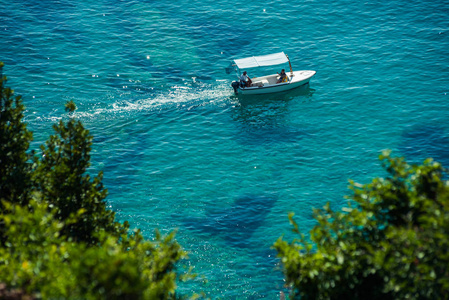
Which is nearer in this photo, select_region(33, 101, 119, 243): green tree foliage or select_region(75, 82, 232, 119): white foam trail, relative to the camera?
select_region(33, 101, 119, 243): green tree foliage

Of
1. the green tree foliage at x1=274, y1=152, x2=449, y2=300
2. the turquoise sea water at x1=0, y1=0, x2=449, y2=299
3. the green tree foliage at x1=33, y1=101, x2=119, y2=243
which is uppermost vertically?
the turquoise sea water at x1=0, y1=0, x2=449, y2=299

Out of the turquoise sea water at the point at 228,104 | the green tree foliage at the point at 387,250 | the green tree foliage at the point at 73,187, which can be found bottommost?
the green tree foliage at the point at 387,250

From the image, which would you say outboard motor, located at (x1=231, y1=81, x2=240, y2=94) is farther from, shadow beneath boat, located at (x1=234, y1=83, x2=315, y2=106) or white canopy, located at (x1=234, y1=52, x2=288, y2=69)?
white canopy, located at (x1=234, y1=52, x2=288, y2=69)

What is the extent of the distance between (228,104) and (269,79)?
4654mm

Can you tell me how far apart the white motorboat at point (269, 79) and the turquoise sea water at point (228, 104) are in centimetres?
99

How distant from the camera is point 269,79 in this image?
43812 mm

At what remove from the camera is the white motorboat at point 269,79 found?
42.1m

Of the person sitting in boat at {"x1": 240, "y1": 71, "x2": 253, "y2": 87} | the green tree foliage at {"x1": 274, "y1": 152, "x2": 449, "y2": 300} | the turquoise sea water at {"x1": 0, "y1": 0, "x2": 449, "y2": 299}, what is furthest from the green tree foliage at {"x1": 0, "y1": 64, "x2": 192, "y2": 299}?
the person sitting in boat at {"x1": 240, "y1": 71, "x2": 253, "y2": 87}

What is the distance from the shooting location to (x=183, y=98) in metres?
42.6

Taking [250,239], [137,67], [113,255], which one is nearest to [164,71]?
[137,67]

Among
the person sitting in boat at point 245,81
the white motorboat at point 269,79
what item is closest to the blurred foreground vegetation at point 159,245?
the person sitting in boat at point 245,81

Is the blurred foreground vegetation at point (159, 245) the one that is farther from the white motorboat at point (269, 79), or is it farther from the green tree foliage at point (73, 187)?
the white motorboat at point (269, 79)

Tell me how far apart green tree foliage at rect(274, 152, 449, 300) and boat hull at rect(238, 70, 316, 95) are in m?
27.6

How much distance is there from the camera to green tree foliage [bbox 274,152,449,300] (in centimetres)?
1252
